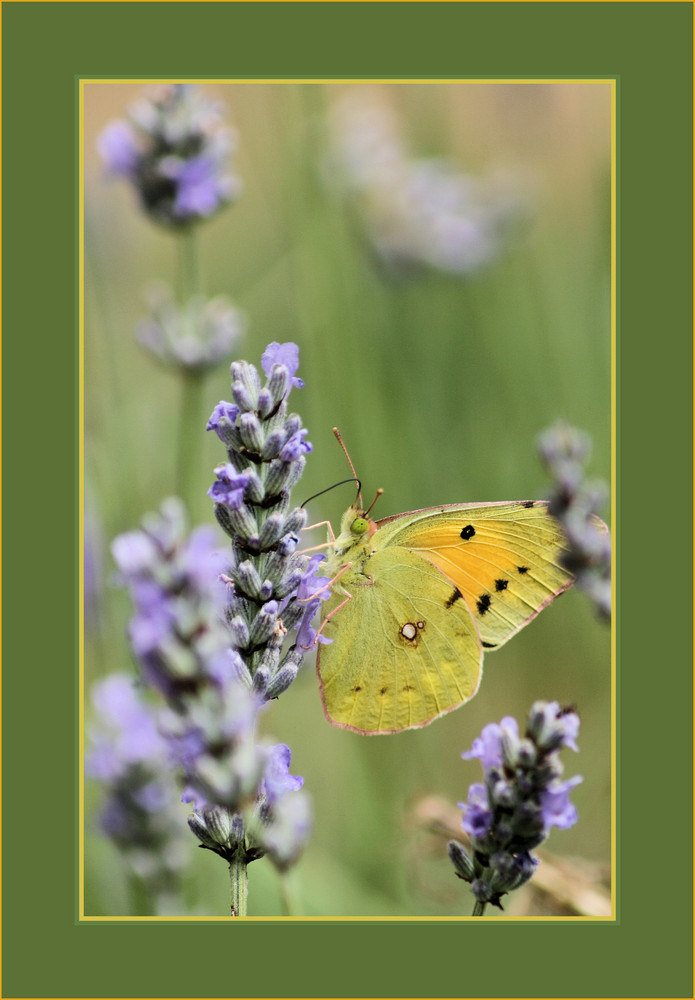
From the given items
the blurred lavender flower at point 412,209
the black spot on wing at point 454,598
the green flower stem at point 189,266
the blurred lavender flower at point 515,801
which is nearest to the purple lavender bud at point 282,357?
the blurred lavender flower at point 515,801

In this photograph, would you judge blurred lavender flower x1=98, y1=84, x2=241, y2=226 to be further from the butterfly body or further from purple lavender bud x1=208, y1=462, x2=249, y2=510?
purple lavender bud x1=208, y1=462, x2=249, y2=510

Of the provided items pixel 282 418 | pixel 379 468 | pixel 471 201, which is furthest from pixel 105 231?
pixel 282 418

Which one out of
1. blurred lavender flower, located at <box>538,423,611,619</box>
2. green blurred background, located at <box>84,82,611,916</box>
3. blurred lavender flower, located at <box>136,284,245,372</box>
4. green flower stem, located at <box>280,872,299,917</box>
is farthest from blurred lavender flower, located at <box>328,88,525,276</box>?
green flower stem, located at <box>280,872,299,917</box>

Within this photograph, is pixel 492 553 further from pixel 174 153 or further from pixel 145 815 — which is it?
pixel 174 153

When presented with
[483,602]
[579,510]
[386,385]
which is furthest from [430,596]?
[386,385]

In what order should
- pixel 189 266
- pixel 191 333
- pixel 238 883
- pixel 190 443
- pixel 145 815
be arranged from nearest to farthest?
pixel 238 883
pixel 145 815
pixel 190 443
pixel 191 333
pixel 189 266
